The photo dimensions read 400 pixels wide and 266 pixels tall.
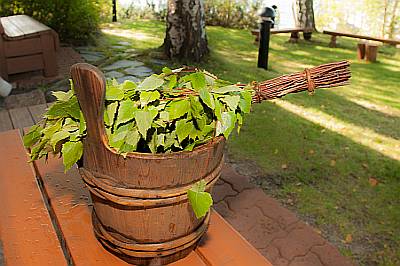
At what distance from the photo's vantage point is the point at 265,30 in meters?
6.02

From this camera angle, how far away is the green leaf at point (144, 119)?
3.35 feet

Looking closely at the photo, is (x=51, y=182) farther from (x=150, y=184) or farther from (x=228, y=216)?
(x=228, y=216)

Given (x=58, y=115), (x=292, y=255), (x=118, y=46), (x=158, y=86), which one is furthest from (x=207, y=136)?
(x=118, y=46)

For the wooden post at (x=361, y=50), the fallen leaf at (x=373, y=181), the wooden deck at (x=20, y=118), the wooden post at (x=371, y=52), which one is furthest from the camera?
the wooden post at (x=361, y=50)

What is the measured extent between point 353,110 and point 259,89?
13.5 feet

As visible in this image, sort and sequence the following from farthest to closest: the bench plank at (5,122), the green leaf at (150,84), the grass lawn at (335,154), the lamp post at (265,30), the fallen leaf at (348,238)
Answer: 1. the lamp post at (265,30)
2. the bench plank at (5,122)
3. the grass lawn at (335,154)
4. the fallen leaf at (348,238)
5. the green leaf at (150,84)

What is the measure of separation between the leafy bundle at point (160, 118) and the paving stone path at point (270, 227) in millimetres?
1612

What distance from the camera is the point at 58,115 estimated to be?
3.91 feet

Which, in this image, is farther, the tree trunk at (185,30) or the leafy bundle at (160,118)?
the tree trunk at (185,30)

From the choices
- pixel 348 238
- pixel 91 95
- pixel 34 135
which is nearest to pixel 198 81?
pixel 91 95

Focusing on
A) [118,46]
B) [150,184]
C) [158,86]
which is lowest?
[118,46]

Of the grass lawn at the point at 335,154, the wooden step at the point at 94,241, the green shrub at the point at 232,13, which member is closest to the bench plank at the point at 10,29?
the grass lawn at the point at 335,154

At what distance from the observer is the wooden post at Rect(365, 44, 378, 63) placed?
7211 millimetres

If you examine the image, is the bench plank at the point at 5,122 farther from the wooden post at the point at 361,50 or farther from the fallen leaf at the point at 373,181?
the wooden post at the point at 361,50
